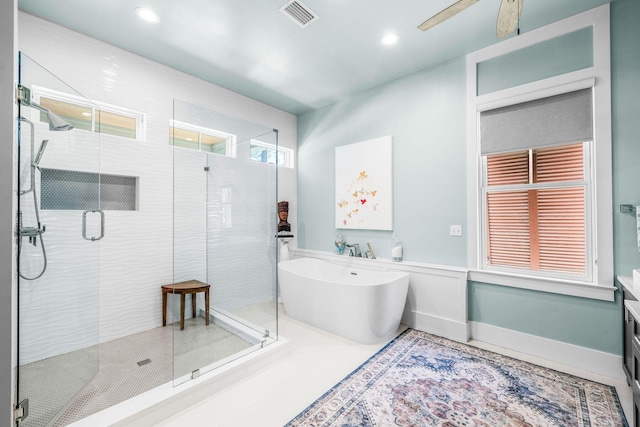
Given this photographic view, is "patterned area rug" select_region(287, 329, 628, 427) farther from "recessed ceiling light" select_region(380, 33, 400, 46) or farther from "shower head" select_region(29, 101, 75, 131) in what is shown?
"recessed ceiling light" select_region(380, 33, 400, 46)

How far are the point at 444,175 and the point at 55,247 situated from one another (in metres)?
3.47

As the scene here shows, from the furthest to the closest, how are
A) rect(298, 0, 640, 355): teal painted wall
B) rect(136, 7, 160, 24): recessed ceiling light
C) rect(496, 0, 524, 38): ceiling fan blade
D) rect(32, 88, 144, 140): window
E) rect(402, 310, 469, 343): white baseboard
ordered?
rect(402, 310, 469, 343): white baseboard → rect(136, 7, 160, 24): recessed ceiling light → rect(298, 0, 640, 355): teal painted wall → rect(32, 88, 144, 140): window → rect(496, 0, 524, 38): ceiling fan blade

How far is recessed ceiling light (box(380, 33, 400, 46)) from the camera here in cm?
258

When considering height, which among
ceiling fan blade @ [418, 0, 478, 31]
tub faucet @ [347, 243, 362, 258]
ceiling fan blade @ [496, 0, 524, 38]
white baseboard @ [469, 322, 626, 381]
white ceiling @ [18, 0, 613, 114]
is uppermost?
white ceiling @ [18, 0, 613, 114]

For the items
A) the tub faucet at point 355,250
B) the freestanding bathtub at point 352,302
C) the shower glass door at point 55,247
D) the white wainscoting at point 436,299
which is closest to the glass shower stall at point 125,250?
the shower glass door at point 55,247

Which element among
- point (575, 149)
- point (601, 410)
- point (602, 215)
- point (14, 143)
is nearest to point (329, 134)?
point (575, 149)

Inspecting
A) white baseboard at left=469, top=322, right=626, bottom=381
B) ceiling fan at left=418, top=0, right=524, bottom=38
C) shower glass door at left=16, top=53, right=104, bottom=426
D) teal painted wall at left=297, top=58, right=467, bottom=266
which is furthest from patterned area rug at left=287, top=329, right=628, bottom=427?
ceiling fan at left=418, top=0, right=524, bottom=38

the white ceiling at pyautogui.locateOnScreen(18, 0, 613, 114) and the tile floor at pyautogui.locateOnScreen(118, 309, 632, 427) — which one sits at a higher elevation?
the white ceiling at pyautogui.locateOnScreen(18, 0, 613, 114)

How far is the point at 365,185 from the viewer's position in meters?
3.68

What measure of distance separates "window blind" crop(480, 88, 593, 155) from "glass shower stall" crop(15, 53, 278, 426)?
7.12ft

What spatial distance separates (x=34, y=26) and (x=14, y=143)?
1.91m

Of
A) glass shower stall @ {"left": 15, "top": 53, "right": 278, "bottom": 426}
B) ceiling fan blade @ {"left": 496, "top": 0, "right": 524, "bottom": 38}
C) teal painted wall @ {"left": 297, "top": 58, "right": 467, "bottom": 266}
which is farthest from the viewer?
teal painted wall @ {"left": 297, "top": 58, "right": 467, "bottom": 266}

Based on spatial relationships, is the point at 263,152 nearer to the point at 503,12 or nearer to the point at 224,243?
the point at 224,243

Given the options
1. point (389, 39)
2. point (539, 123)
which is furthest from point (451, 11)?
point (539, 123)
